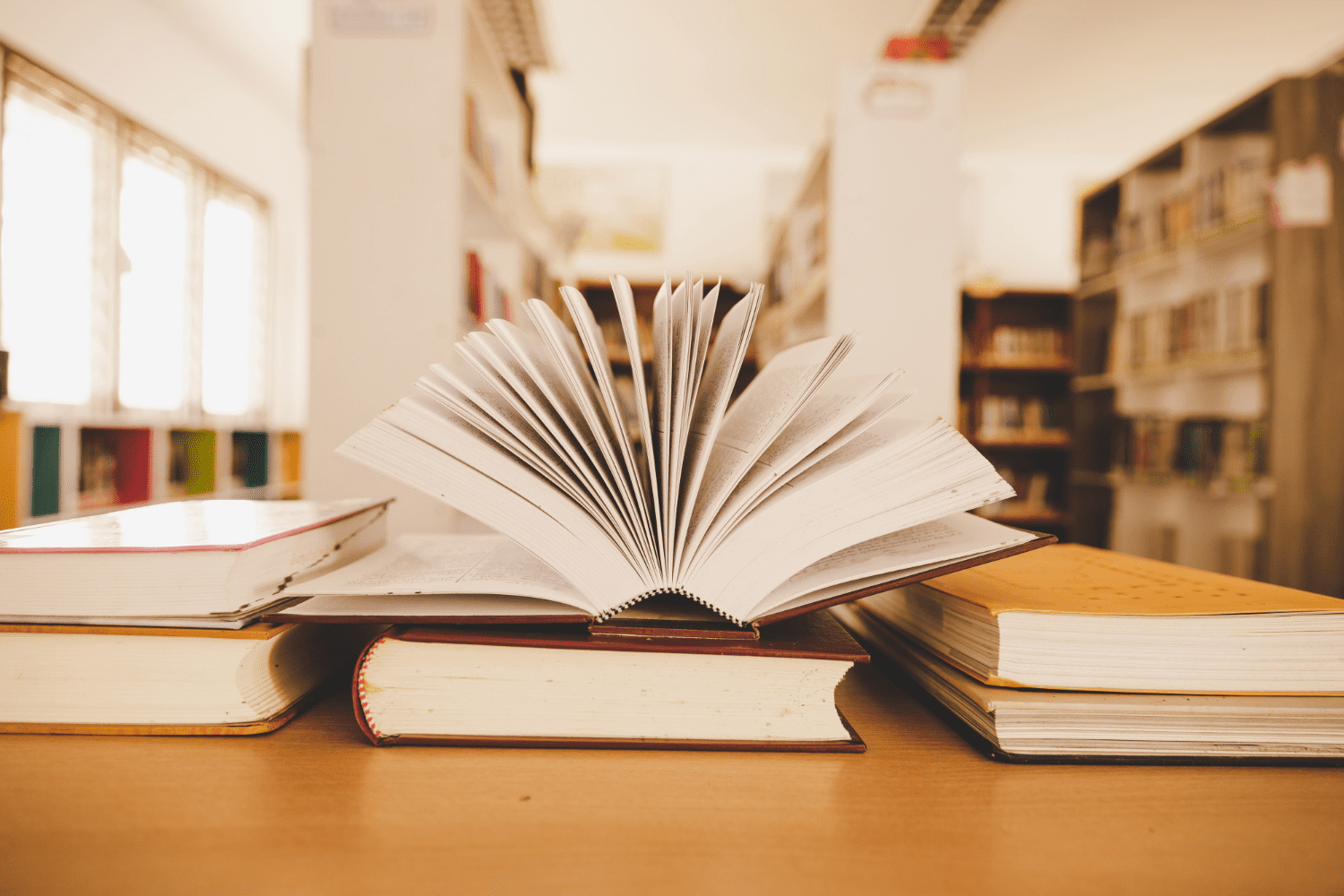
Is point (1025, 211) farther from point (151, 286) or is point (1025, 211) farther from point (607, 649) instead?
point (607, 649)

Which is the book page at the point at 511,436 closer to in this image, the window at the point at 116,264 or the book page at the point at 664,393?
the book page at the point at 664,393

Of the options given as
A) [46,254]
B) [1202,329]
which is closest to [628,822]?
[1202,329]

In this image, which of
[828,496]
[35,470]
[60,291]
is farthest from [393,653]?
[60,291]

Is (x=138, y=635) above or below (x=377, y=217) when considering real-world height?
below

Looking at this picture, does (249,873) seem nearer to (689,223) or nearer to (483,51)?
(483,51)

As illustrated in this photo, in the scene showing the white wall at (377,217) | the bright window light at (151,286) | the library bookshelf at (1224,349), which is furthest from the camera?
the bright window light at (151,286)

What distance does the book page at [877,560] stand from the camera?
35 centimetres

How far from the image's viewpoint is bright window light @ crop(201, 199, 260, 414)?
4.28 meters

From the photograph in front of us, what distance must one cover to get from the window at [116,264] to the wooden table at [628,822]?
12.1 ft

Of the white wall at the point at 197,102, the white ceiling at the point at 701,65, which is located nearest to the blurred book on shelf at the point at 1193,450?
the white ceiling at the point at 701,65

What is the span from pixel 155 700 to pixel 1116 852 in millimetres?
445

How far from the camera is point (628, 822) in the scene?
0.94 feet

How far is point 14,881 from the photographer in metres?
0.24

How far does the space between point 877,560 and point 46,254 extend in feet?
13.4
